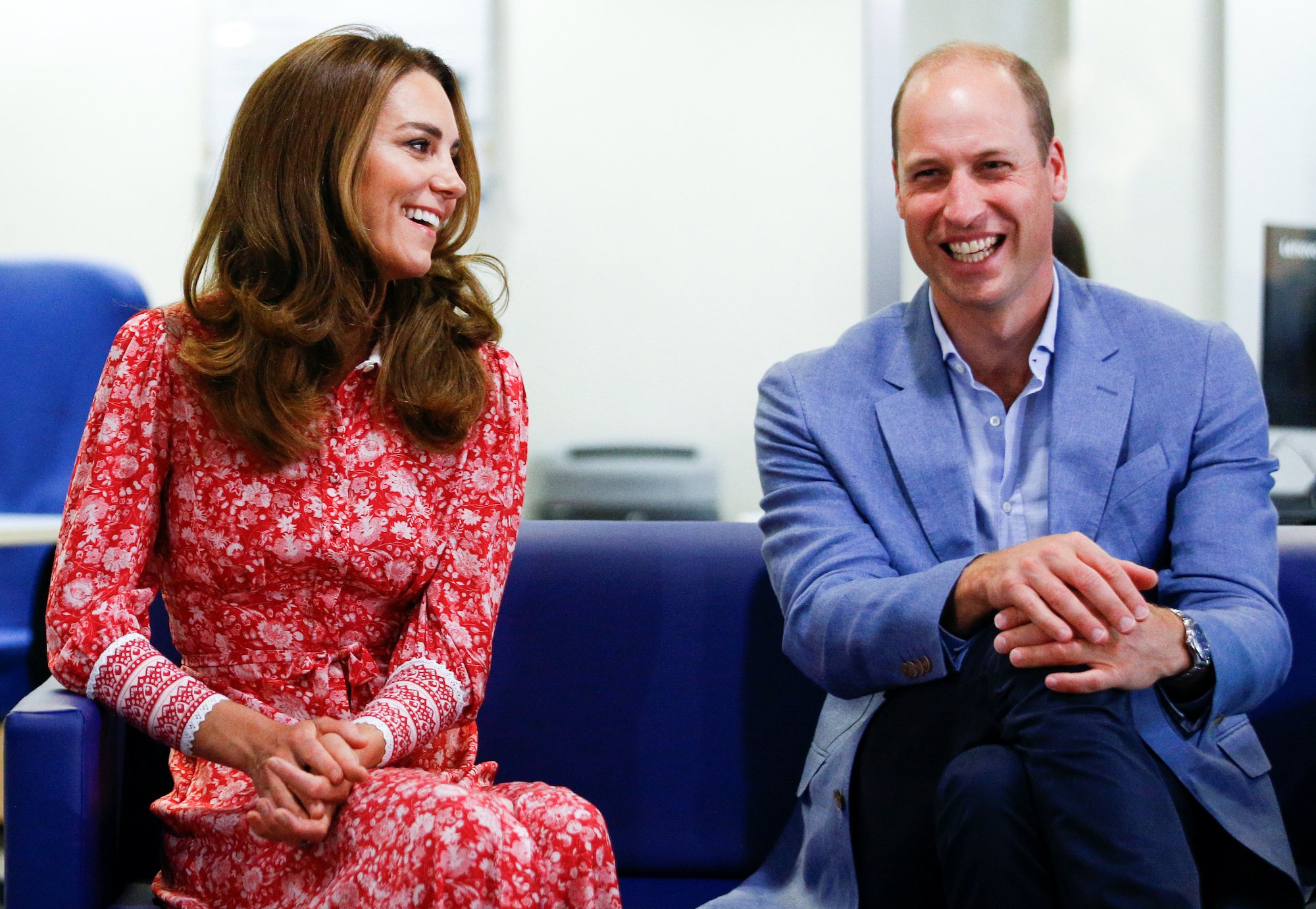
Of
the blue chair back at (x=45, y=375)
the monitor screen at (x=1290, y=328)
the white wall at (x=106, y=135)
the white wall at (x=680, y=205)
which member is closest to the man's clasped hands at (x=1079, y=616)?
the monitor screen at (x=1290, y=328)

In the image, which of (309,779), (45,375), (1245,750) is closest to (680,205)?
(45,375)

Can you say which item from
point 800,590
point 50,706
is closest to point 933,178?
point 800,590

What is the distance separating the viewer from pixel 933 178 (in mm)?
1694

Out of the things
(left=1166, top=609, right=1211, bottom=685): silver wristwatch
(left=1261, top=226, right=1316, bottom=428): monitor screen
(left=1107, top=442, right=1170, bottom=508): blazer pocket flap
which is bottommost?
(left=1166, top=609, right=1211, bottom=685): silver wristwatch

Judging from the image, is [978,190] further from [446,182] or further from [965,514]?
[446,182]

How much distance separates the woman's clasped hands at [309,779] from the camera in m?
1.29

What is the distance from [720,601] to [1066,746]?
72 cm

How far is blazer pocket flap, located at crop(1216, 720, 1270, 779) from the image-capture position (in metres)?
1.41

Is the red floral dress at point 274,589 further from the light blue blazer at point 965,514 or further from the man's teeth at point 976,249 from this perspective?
the man's teeth at point 976,249

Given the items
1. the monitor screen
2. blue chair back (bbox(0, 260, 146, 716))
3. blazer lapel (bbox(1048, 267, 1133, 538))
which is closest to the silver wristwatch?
blazer lapel (bbox(1048, 267, 1133, 538))

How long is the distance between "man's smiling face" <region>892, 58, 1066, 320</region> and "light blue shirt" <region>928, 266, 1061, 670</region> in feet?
0.25

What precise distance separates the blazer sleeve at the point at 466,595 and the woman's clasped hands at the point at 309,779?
0.15 feet

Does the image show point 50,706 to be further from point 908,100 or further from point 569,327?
point 569,327

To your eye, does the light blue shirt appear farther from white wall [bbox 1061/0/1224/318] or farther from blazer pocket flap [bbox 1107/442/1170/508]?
white wall [bbox 1061/0/1224/318]
